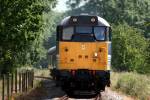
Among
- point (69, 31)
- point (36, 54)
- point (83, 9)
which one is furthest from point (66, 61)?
point (83, 9)

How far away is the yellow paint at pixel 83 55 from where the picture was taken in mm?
24047

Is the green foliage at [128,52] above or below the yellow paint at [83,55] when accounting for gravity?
above

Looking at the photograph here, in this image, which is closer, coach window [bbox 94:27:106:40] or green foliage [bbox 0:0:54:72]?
coach window [bbox 94:27:106:40]

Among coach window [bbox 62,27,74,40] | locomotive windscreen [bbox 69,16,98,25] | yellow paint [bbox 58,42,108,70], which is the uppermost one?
locomotive windscreen [bbox 69,16,98,25]

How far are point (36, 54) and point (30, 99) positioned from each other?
2507cm

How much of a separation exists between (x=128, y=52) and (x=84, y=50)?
31022mm

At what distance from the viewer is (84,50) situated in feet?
79.5

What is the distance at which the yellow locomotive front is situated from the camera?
24047 mm

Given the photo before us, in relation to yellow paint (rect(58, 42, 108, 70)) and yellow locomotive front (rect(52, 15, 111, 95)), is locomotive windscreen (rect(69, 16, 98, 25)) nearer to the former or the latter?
yellow locomotive front (rect(52, 15, 111, 95))

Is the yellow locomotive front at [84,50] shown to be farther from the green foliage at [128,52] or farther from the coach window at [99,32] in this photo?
the green foliage at [128,52]

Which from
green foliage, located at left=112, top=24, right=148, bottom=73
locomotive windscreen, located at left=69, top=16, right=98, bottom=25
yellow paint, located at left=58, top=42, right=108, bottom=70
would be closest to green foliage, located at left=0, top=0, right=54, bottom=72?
locomotive windscreen, located at left=69, top=16, right=98, bottom=25

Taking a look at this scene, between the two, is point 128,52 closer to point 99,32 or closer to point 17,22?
point 99,32

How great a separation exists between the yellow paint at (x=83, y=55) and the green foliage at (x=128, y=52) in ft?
100

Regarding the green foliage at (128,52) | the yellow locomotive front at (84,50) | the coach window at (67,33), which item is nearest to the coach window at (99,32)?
the yellow locomotive front at (84,50)
